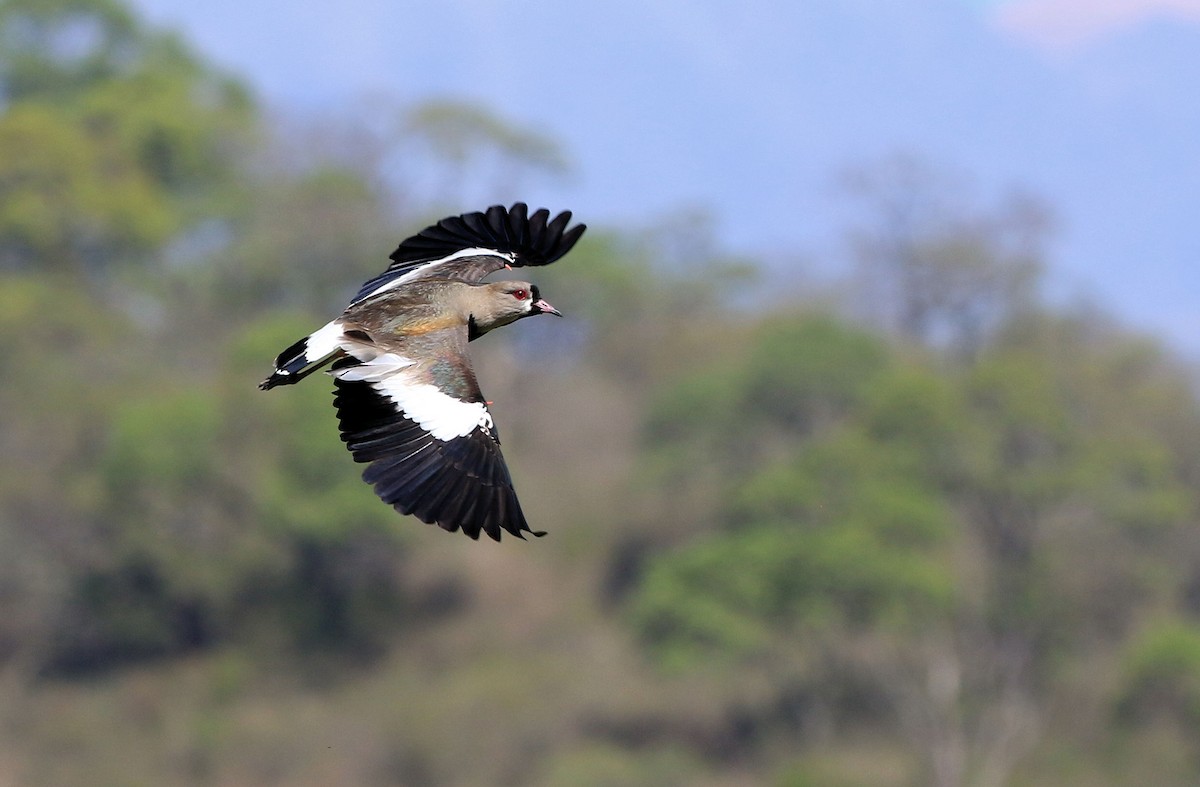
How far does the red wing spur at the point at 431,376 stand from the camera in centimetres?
953

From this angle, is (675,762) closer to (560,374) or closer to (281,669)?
(281,669)

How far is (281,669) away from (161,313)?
1498 centimetres

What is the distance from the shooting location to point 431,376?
10047 mm

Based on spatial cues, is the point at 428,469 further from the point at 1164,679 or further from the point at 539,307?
the point at 1164,679

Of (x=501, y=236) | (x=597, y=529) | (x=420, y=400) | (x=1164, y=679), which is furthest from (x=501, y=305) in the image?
(x=597, y=529)

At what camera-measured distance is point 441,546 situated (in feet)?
163

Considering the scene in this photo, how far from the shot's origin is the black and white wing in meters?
9.45

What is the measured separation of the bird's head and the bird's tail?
3.17 feet

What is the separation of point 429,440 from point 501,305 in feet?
5.14

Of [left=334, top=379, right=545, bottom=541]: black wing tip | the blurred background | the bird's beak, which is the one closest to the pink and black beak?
the bird's beak

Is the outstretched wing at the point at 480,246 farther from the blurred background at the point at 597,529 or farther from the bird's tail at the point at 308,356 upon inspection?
the blurred background at the point at 597,529

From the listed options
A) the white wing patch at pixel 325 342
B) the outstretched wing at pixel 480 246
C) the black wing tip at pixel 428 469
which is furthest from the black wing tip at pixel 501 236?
the black wing tip at pixel 428 469

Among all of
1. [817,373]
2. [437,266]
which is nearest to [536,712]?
[817,373]

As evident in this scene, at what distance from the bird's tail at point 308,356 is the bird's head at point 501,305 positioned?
3.17 ft
